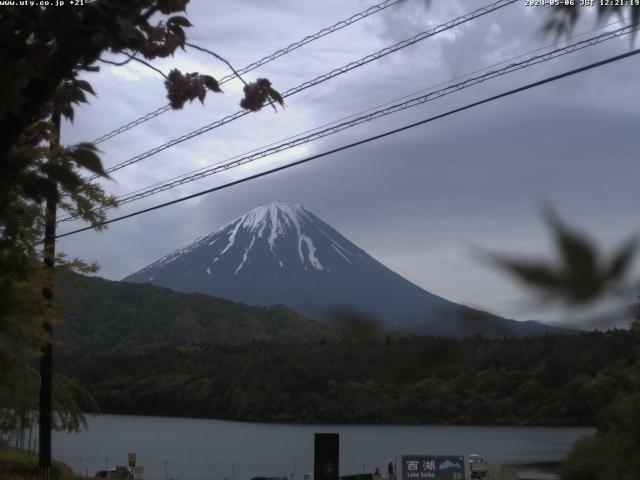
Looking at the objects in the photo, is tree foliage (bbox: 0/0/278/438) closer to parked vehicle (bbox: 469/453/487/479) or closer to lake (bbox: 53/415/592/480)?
parked vehicle (bbox: 469/453/487/479)

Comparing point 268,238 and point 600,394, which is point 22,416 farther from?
point 600,394

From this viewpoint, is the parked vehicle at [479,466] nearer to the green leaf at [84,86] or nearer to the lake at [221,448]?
the green leaf at [84,86]

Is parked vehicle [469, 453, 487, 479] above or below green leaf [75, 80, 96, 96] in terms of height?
below

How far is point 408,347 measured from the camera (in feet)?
4.84

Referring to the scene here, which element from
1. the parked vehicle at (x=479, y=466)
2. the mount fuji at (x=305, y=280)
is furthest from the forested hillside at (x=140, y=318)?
the mount fuji at (x=305, y=280)

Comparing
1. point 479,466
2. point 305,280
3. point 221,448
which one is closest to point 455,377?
point 305,280

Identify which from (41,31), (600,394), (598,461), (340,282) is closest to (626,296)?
(340,282)

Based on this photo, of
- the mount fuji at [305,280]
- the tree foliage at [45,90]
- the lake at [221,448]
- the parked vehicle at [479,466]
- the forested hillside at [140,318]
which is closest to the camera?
the mount fuji at [305,280]

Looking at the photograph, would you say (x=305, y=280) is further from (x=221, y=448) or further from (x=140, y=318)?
(x=140, y=318)

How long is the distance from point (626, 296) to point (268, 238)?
323cm

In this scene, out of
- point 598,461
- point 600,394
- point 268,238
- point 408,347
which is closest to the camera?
point 408,347

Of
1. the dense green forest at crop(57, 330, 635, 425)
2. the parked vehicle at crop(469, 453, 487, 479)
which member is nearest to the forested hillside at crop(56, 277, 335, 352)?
the parked vehicle at crop(469, 453, 487, 479)

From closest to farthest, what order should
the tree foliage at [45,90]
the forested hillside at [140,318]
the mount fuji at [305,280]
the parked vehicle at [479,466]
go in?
the mount fuji at [305,280] → the tree foliage at [45,90] → the parked vehicle at [479,466] → the forested hillside at [140,318]

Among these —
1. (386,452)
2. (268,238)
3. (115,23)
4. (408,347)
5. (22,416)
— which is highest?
(115,23)
